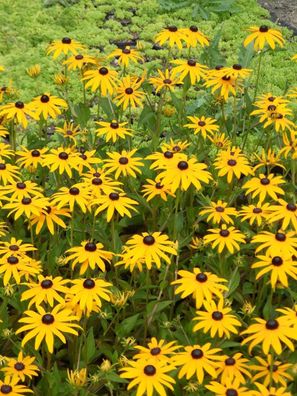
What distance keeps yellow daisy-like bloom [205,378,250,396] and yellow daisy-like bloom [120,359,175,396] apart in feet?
0.49

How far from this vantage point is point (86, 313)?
3.07 metres

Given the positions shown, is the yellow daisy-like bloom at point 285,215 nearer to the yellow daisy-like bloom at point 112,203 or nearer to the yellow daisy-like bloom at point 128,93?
the yellow daisy-like bloom at point 112,203

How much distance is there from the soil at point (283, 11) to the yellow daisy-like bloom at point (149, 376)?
4.95m

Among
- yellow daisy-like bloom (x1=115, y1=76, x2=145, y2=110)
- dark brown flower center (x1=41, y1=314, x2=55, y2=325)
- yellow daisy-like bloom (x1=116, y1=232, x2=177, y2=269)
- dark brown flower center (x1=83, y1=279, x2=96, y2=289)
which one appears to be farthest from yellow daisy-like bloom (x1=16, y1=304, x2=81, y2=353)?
yellow daisy-like bloom (x1=115, y1=76, x2=145, y2=110)

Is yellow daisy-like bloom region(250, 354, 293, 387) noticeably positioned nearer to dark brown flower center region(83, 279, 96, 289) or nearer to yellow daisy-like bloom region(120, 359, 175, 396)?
yellow daisy-like bloom region(120, 359, 175, 396)

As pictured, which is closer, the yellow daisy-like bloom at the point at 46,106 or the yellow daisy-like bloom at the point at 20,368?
the yellow daisy-like bloom at the point at 20,368

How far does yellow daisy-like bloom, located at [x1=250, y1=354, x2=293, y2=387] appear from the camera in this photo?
9.33ft

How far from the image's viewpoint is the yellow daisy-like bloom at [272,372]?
112 inches

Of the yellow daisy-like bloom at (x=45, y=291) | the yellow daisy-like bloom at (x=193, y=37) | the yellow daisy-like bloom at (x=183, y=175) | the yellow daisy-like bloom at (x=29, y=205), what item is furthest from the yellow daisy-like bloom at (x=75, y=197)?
the yellow daisy-like bloom at (x=193, y=37)

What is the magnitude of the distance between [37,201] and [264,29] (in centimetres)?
171

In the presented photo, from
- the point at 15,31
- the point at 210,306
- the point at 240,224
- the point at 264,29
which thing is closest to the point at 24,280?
the point at 210,306

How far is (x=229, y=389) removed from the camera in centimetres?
271

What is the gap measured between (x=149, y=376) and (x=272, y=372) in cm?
48

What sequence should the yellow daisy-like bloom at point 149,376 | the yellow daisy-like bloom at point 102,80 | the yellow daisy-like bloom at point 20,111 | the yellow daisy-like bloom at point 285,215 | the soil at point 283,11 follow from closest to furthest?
the yellow daisy-like bloom at point 149,376 → the yellow daisy-like bloom at point 285,215 → the yellow daisy-like bloom at point 20,111 → the yellow daisy-like bloom at point 102,80 → the soil at point 283,11
